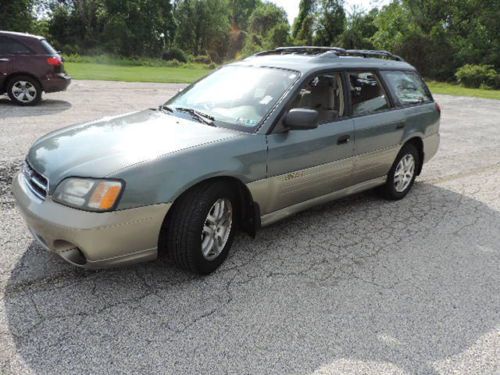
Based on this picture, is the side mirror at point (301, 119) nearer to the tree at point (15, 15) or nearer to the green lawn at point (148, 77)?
the green lawn at point (148, 77)

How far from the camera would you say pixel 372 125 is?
445 cm

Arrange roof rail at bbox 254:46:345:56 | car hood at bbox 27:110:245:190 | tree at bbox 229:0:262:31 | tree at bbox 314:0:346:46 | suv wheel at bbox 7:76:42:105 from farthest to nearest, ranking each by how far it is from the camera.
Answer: tree at bbox 229:0:262:31, tree at bbox 314:0:346:46, suv wheel at bbox 7:76:42:105, roof rail at bbox 254:46:345:56, car hood at bbox 27:110:245:190

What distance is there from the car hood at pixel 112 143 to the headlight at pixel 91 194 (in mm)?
65

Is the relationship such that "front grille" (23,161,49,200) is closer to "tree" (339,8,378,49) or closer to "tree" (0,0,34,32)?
"tree" (0,0,34,32)

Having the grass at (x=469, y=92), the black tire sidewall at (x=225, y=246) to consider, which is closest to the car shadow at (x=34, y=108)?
the black tire sidewall at (x=225, y=246)

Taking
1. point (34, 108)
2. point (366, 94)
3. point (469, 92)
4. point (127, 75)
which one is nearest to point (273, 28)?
point (469, 92)

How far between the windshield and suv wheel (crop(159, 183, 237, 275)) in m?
0.67

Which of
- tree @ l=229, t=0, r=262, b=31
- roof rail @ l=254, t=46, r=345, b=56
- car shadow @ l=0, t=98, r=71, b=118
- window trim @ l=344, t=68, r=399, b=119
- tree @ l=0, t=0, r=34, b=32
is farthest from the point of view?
tree @ l=229, t=0, r=262, b=31

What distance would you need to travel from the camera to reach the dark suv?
9.67m

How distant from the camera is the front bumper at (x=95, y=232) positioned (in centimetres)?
265

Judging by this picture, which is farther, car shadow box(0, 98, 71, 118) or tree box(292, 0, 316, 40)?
tree box(292, 0, 316, 40)

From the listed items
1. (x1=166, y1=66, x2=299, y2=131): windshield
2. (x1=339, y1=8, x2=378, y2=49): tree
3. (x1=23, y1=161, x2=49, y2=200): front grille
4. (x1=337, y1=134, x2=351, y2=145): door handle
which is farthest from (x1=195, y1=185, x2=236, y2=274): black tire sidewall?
(x1=339, y1=8, x2=378, y2=49): tree

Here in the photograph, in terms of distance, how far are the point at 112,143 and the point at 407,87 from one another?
3.64m

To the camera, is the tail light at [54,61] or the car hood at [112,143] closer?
the car hood at [112,143]
